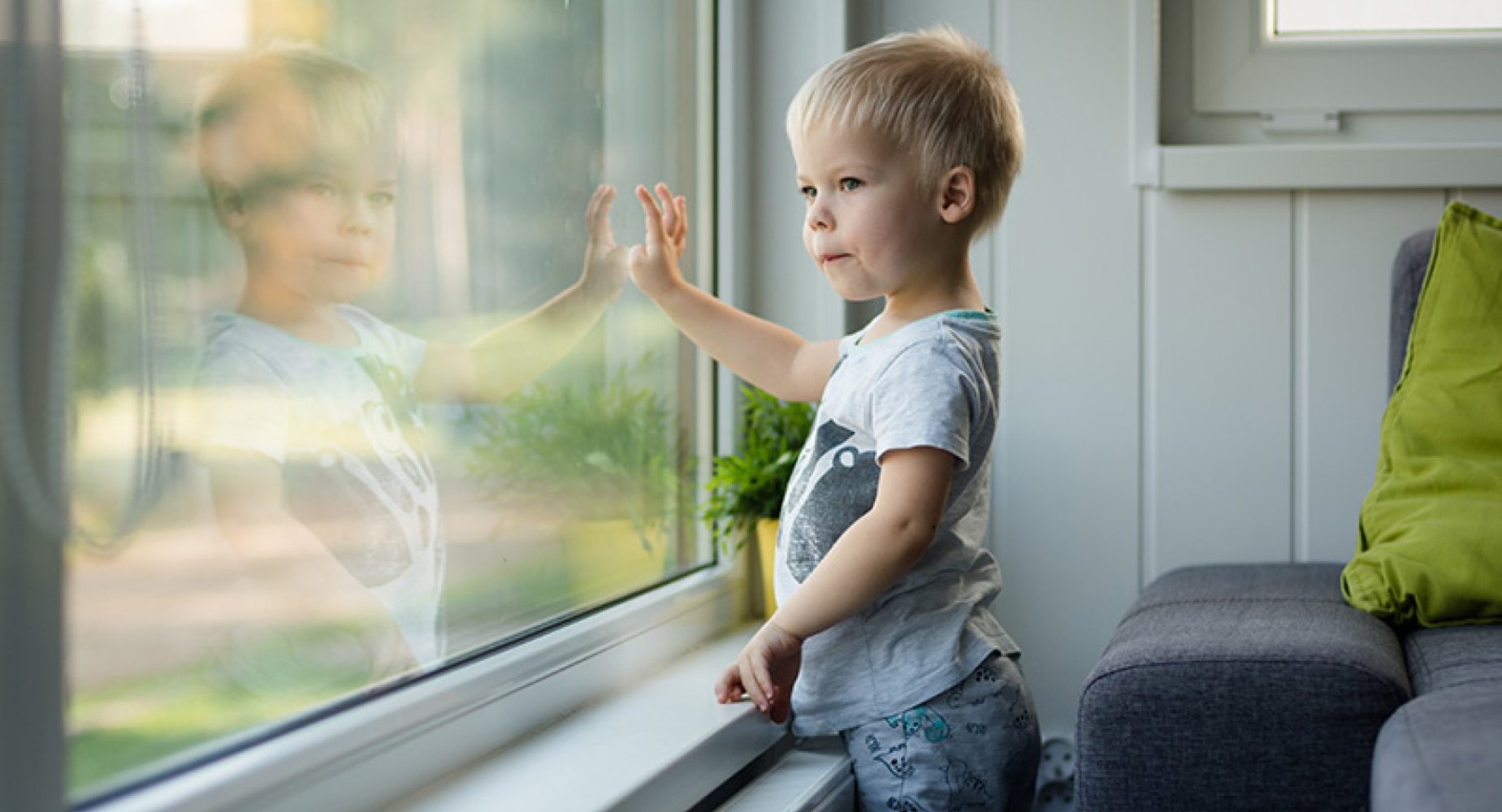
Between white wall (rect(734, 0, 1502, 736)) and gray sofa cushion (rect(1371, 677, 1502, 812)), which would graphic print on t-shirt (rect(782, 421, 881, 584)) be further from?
white wall (rect(734, 0, 1502, 736))

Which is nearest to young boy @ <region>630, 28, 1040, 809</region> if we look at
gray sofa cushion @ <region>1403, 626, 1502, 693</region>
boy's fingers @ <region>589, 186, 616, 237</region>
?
boy's fingers @ <region>589, 186, 616, 237</region>

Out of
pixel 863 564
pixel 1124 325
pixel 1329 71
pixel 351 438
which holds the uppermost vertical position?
pixel 1329 71

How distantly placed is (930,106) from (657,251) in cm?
31

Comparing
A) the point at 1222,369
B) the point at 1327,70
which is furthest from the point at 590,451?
the point at 1327,70

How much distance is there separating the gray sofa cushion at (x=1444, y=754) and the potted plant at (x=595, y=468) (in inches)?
27.4

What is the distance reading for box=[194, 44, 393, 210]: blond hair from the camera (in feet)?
2.82

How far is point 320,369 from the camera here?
0.98 metres

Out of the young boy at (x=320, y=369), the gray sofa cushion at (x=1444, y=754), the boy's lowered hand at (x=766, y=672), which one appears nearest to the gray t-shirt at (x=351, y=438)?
the young boy at (x=320, y=369)

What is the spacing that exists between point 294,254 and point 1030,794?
782mm

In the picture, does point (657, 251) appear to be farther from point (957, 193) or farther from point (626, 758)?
point (626, 758)

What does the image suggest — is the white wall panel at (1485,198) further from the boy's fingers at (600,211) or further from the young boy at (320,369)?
the young boy at (320,369)

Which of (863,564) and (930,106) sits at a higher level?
(930,106)

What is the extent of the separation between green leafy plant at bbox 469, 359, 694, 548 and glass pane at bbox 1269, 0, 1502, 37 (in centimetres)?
98

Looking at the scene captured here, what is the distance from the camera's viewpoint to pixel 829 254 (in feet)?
4.08
